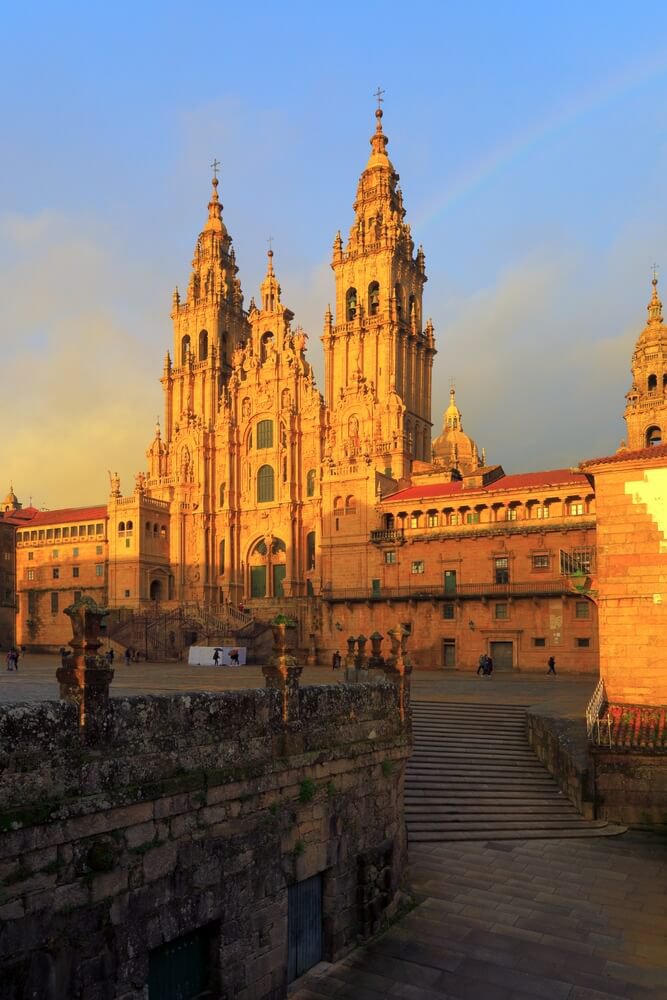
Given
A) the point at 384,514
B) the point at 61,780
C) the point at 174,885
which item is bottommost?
the point at 174,885

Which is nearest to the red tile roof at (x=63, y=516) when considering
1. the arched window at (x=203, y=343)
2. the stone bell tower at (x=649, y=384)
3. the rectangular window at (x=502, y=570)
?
the arched window at (x=203, y=343)

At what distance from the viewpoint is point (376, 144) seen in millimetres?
71750

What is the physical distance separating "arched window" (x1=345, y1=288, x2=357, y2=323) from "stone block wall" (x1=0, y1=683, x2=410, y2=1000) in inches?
2203

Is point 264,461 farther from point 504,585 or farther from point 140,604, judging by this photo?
point 504,585

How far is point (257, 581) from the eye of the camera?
6612cm

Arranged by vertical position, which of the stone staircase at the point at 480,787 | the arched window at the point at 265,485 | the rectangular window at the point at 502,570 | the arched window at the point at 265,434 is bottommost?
the stone staircase at the point at 480,787

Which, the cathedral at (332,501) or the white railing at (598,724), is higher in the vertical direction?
the cathedral at (332,501)

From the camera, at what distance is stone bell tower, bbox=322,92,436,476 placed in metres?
62.8

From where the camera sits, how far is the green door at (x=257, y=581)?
2584 inches

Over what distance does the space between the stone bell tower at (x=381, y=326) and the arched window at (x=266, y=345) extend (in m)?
6.21

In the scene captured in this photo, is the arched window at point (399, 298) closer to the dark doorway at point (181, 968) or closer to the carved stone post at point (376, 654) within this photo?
the carved stone post at point (376, 654)

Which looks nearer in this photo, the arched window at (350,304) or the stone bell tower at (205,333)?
the arched window at (350,304)

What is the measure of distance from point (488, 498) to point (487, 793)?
2826cm

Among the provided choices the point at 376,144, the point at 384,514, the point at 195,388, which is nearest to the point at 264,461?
the point at 195,388
